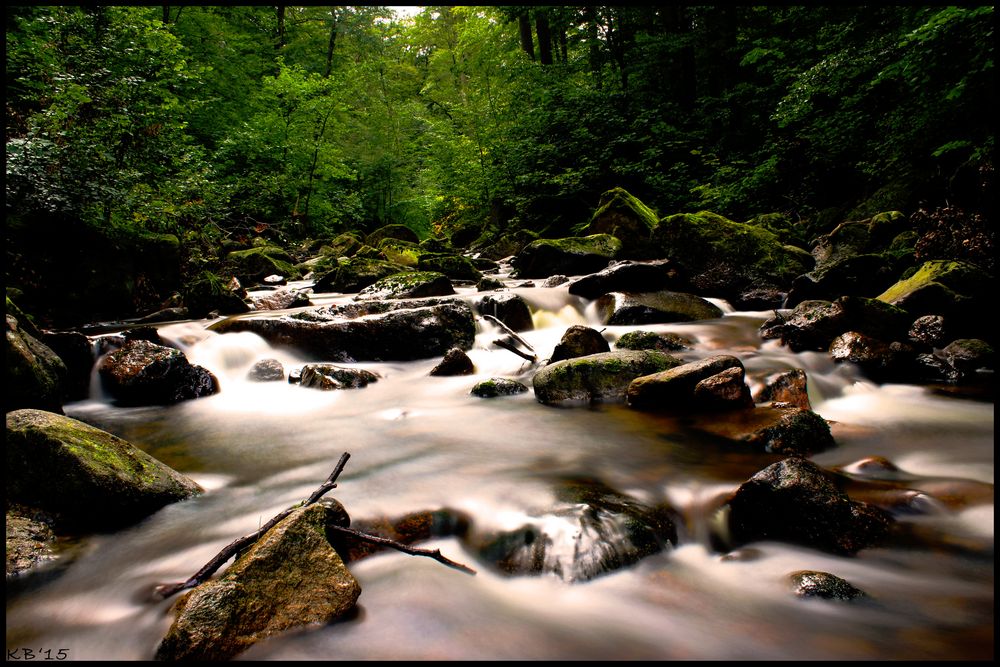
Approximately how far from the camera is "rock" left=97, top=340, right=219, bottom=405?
539 cm

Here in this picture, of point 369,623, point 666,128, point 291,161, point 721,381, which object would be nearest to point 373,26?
point 291,161

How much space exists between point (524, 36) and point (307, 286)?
15179mm

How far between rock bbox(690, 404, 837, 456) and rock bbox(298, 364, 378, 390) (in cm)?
387

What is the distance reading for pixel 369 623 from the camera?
1.99 meters

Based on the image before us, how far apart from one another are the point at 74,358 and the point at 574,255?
368 inches

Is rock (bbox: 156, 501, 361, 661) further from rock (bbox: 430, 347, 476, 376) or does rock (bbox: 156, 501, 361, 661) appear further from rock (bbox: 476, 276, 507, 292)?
rock (bbox: 476, 276, 507, 292)

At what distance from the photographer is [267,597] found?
190 centimetres

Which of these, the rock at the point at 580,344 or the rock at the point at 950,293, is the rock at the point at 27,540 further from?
the rock at the point at 950,293

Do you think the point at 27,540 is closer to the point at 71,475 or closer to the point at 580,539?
the point at 71,475

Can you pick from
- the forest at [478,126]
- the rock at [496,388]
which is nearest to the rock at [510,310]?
the rock at [496,388]

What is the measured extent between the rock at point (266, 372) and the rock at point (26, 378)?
2115 mm

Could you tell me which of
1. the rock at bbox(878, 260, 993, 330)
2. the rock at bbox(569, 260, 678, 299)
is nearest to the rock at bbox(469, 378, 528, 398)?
the rock at bbox(569, 260, 678, 299)

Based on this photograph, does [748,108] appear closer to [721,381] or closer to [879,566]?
[721,381]

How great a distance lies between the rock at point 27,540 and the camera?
2.32 meters
